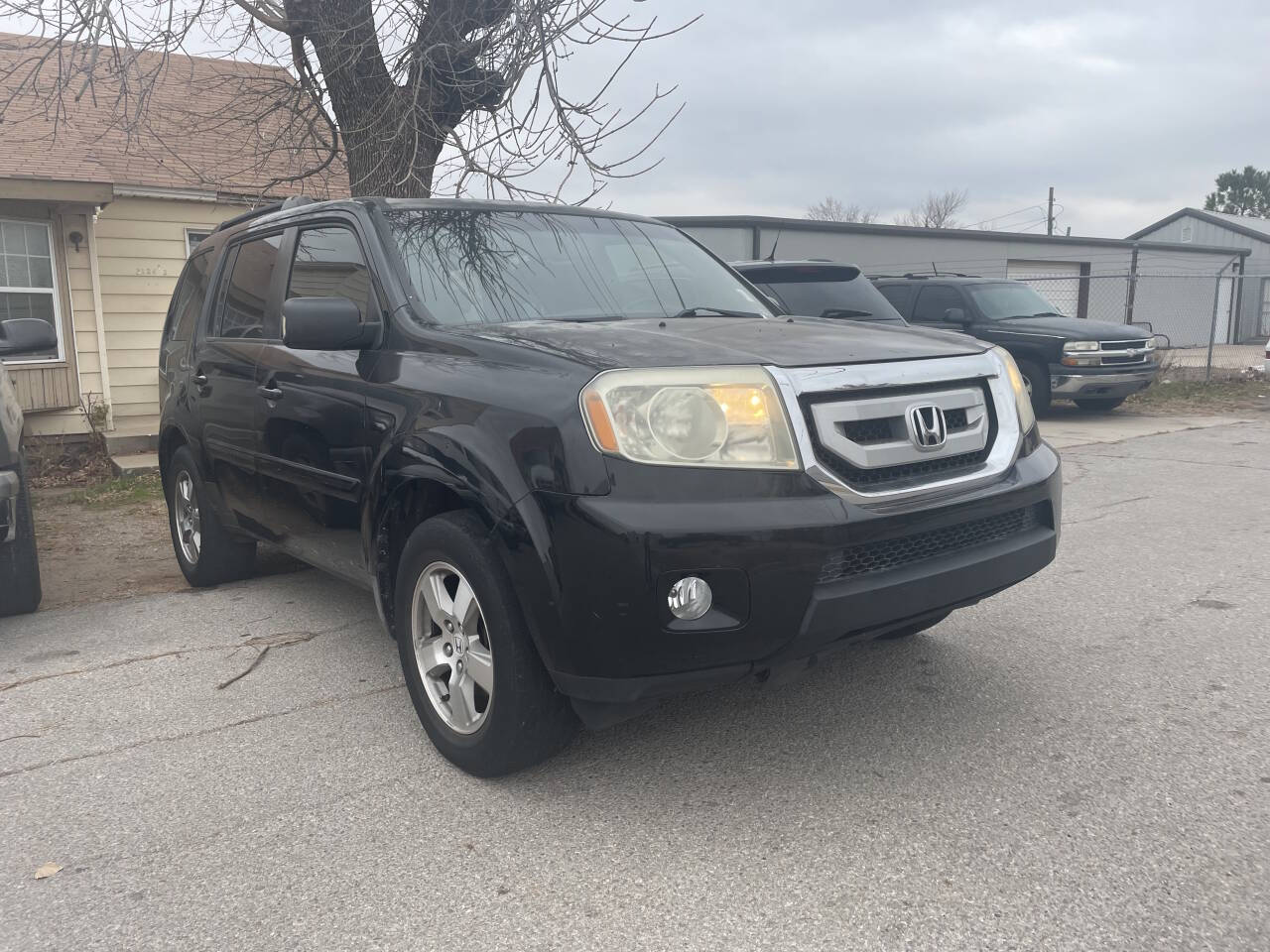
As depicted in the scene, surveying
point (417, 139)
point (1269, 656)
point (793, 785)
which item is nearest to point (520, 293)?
point (793, 785)

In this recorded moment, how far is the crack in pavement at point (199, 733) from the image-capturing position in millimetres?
3385

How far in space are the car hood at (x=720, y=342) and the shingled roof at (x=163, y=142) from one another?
7589mm

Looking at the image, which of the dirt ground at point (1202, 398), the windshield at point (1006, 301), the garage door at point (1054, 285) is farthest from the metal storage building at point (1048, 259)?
the windshield at point (1006, 301)

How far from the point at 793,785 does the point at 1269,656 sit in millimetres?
2235

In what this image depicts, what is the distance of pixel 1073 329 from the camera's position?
12.4 metres

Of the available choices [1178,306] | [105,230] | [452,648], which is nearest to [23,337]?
[452,648]

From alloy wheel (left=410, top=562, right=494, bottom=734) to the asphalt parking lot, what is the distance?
0.22 m

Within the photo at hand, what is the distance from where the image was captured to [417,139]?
325 inches

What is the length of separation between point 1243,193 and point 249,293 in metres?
80.3

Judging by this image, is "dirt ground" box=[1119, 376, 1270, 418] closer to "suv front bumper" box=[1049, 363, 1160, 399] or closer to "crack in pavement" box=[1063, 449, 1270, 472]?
"suv front bumper" box=[1049, 363, 1160, 399]

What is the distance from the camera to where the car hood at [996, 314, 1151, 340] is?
40.2 feet

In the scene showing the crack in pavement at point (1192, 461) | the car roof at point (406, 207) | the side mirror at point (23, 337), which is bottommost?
the crack in pavement at point (1192, 461)

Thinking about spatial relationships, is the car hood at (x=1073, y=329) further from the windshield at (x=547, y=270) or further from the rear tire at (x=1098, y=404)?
the windshield at (x=547, y=270)

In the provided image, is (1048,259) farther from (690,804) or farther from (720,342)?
(690,804)
